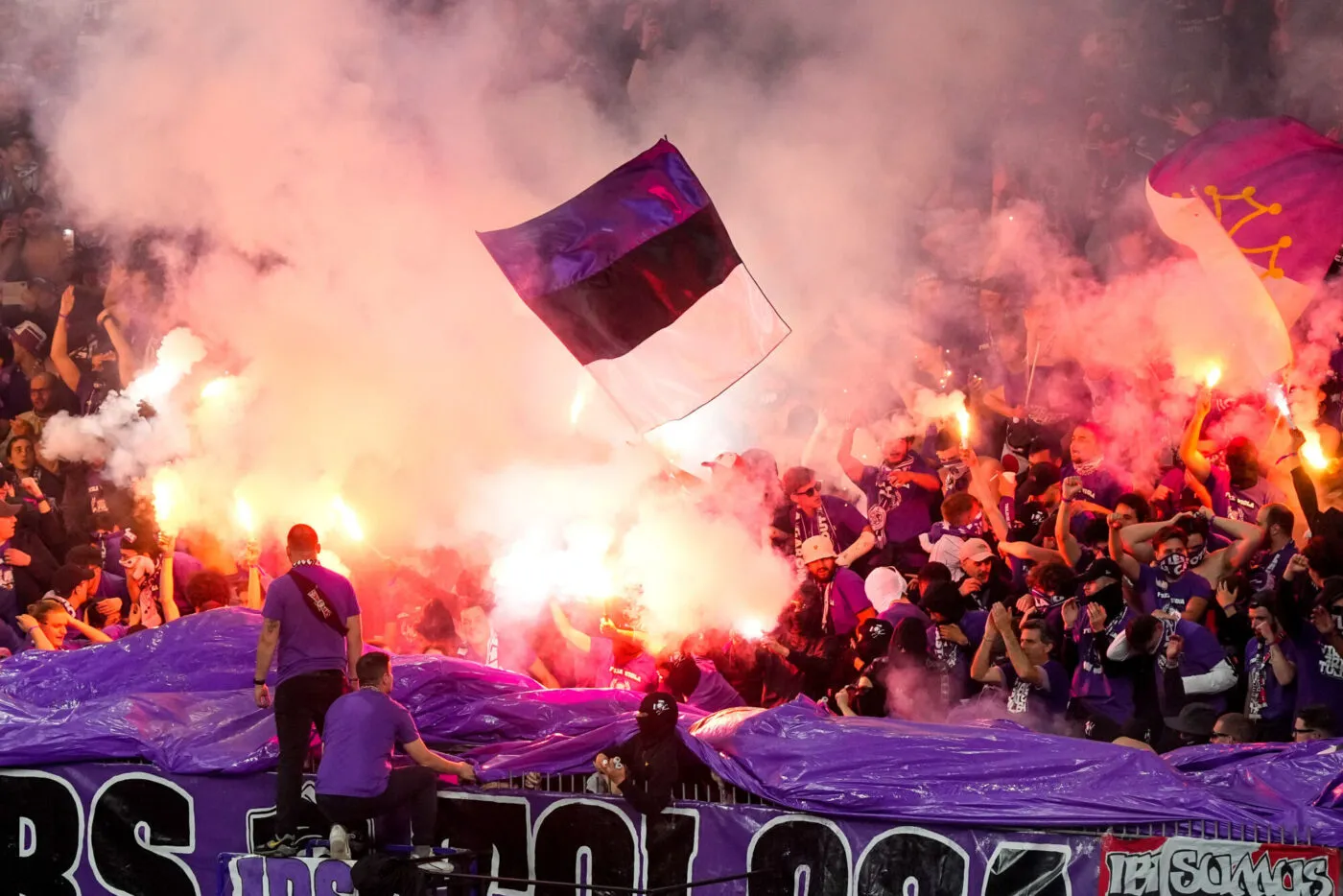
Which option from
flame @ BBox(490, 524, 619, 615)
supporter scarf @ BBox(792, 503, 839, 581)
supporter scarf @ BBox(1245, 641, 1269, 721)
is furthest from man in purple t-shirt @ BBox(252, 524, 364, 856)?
supporter scarf @ BBox(1245, 641, 1269, 721)

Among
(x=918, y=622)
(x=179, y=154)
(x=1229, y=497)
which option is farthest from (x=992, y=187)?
(x=179, y=154)

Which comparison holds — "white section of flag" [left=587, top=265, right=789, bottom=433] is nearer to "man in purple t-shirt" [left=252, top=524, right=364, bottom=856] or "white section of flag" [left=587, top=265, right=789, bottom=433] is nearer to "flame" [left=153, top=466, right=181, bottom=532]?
"man in purple t-shirt" [left=252, top=524, right=364, bottom=856]

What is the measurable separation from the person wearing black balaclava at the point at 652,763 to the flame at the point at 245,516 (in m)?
4.18

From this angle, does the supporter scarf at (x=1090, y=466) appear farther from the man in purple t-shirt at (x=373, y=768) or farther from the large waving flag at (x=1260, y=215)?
the man in purple t-shirt at (x=373, y=768)

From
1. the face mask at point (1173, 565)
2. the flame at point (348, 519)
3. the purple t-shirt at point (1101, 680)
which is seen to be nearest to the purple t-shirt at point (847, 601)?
A: the purple t-shirt at point (1101, 680)

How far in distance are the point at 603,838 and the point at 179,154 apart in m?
6.73

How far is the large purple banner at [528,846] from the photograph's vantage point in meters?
5.31

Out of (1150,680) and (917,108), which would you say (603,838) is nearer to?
(1150,680)

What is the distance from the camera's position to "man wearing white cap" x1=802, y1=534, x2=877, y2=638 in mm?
7414

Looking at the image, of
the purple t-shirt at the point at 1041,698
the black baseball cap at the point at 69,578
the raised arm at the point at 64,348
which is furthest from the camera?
the raised arm at the point at 64,348

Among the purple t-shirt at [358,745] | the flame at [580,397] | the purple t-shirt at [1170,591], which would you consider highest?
the flame at [580,397]

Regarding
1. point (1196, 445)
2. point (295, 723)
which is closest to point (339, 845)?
point (295, 723)

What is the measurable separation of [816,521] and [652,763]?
2554 millimetres

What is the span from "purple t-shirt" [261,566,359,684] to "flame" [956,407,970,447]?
3.47 meters
